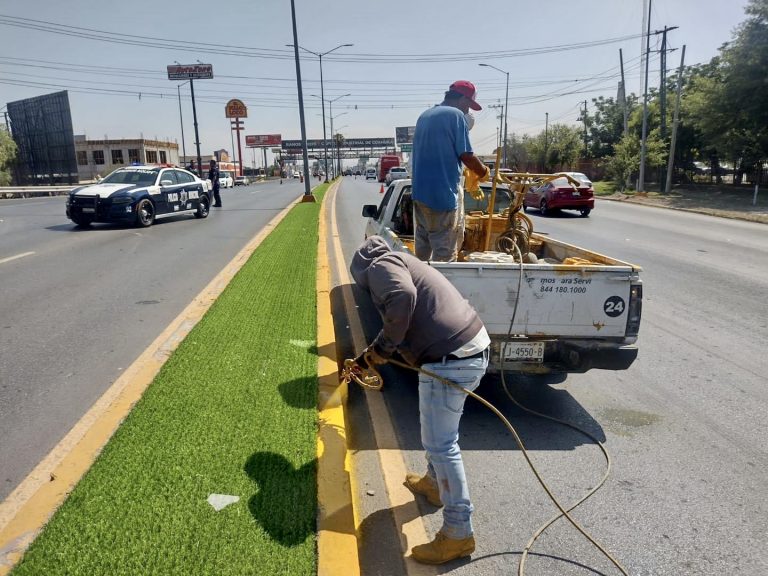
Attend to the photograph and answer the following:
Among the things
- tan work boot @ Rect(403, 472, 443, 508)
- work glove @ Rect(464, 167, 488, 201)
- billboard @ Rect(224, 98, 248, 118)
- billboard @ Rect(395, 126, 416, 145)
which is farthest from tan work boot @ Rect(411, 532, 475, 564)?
billboard @ Rect(395, 126, 416, 145)

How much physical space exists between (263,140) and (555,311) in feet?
450

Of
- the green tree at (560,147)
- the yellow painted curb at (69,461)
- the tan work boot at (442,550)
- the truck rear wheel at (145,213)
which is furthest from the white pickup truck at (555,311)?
the green tree at (560,147)

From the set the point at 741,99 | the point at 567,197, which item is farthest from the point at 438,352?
the point at 741,99

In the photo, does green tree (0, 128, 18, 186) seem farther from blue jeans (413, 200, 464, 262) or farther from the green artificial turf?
blue jeans (413, 200, 464, 262)

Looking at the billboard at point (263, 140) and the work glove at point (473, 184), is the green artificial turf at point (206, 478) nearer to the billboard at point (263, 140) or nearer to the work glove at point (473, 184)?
the work glove at point (473, 184)

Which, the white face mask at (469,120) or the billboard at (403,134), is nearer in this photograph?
the white face mask at (469,120)

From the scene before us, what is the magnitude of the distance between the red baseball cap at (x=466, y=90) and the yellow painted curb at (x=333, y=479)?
2.56 meters

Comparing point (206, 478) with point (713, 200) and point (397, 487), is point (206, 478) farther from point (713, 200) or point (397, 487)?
point (713, 200)

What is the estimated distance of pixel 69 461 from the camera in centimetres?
334

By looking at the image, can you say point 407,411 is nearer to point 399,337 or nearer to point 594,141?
point 399,337

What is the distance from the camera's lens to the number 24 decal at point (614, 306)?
429 centimetres

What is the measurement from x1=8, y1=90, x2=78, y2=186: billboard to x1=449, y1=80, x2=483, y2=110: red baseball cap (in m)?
60.6

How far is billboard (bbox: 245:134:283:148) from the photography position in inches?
5221

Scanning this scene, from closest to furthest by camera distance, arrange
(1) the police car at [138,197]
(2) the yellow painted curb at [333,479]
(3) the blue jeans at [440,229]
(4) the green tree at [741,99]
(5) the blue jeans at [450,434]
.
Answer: (2) the yellow painted curb at [333,479]
(5) the blue jeans at [450,434]
(3) the blue jeans at [440,229]
(1) the police car at [138,197]
(4) the green tree at [741,99]
